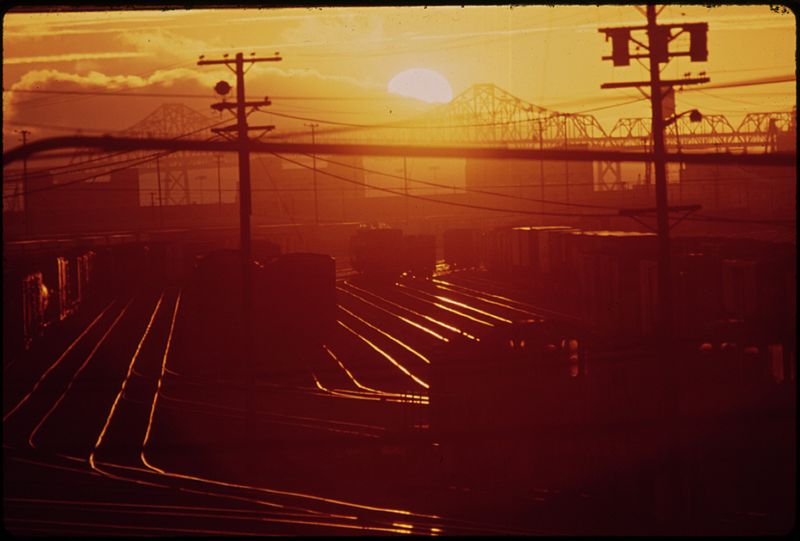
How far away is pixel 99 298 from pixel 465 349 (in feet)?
105

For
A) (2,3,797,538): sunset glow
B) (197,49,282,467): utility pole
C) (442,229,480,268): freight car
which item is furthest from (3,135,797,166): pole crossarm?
(442,229,480,268): freight car

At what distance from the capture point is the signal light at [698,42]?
14.6 m

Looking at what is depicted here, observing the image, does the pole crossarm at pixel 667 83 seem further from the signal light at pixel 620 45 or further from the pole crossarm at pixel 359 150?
the pole crossarm at pixel 359 150

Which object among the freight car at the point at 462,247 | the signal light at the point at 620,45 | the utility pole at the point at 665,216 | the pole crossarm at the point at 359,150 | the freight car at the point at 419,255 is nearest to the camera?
the pole crossarm at the point at 359,150

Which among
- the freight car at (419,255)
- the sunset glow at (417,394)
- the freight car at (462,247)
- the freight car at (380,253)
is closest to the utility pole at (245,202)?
the sunset glow at (417,394)

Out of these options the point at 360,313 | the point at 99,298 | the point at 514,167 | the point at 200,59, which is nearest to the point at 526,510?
the point at 200,59

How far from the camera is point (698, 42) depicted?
14.8 meters

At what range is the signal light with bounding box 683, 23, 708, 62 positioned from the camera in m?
14.6

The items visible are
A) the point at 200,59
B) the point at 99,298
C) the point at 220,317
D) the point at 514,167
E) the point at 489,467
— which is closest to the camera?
the point at 489,467

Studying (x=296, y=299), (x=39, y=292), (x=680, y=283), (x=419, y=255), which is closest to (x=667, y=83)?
(x=680, y=283)

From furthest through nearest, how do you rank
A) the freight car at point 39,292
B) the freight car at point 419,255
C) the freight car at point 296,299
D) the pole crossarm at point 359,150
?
the freight car at point 419,255 < the freight car at point 296,299 < the freight car at point 39,292 < the pole crossarm at point 359,150

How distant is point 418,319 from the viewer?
28.7 metres

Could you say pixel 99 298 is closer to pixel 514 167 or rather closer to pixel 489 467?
pixel 489 467

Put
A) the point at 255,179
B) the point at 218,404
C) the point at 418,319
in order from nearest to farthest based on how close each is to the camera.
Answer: the point at 218,404 < the point at 418,319 < the point at 255,179
